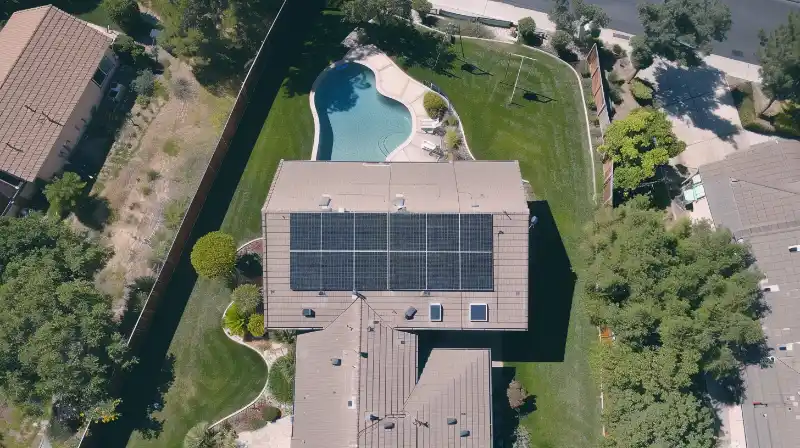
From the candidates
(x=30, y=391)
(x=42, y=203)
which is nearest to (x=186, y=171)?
(x=42, y=203)

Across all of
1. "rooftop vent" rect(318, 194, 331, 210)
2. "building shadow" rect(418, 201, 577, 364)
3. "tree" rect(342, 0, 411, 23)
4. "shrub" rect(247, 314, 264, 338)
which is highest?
"tree" rect(342, 0, 411, 23)

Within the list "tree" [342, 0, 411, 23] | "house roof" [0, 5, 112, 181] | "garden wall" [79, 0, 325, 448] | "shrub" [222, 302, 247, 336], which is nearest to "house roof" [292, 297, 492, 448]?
"shrub" [222, 302, 247, 336]

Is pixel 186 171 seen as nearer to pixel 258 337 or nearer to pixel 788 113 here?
pixel 258 337

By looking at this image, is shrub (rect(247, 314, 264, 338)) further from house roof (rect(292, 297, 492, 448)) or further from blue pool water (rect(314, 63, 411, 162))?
blue pool water (rect(314, 63, 411, 162))

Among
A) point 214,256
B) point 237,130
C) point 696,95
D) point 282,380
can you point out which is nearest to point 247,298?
point 214,256

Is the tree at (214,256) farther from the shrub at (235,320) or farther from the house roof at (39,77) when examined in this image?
the house roof at (39,77)

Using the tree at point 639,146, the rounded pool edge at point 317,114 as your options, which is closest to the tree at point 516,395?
the tree at point 639,146
